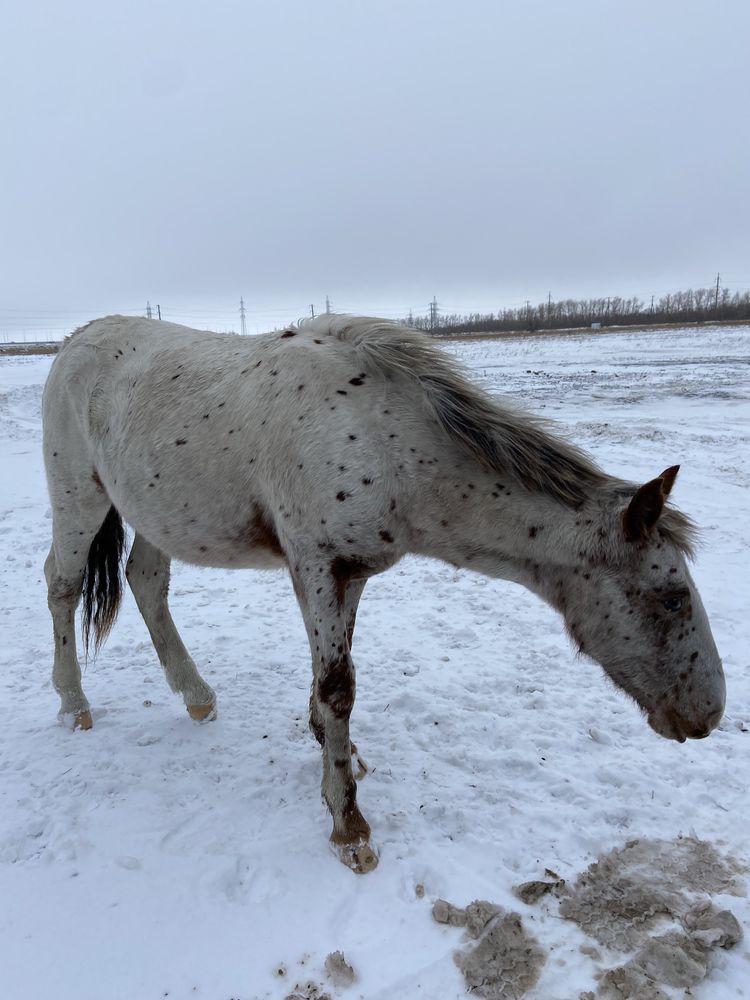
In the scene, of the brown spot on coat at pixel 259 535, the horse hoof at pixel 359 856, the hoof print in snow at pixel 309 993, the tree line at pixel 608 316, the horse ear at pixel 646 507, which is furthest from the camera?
the tree line at pixel 608 316

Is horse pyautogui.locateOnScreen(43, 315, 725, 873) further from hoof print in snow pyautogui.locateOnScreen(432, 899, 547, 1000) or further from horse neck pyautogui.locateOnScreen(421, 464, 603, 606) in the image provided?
hoof print in snow pyautogui.locateOnScreen(432, 899, 547, 1000)

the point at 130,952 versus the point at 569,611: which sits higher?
the point at 569,611

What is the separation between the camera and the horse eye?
222 centimetres

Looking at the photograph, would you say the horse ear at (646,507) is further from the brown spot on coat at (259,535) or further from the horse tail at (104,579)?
the horse tail at (104,579)

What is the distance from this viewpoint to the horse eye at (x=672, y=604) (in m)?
2.22

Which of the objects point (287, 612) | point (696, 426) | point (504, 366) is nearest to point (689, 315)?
point (504, 366)

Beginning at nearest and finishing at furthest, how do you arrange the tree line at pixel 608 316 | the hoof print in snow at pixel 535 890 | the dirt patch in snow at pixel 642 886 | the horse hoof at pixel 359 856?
the dirt patch in snow at pixel 642 886
the hoof print in snow at pixel 535 890
the horse hoof at pixel 359 856
the tree line at pixel 608 316

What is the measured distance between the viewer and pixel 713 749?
9.79 feet

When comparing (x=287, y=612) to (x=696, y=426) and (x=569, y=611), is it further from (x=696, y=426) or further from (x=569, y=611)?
(x=696, y=426)

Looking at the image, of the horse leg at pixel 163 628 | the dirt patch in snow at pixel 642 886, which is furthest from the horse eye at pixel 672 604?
the horse leg at pixel 163 628

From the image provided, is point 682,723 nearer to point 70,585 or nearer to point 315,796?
point 315,796

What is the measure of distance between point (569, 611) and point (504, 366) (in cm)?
2227

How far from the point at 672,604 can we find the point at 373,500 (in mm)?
1229

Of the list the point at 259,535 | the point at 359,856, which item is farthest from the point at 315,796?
the point at 259,535
